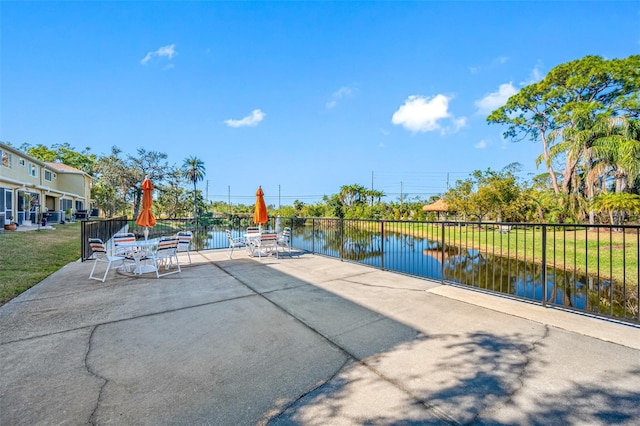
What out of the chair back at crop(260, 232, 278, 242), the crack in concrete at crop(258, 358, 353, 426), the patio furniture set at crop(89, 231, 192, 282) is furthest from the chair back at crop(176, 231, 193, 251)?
the crack in concrete at crop(258, 358, 353, 426)

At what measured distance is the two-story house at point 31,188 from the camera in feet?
48.5

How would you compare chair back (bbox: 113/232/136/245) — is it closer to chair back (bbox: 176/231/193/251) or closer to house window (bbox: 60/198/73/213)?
chair back (bbox: 176/231/193/251)

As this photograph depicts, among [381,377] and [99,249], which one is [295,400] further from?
[99,249]

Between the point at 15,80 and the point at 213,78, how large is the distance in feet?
37.4

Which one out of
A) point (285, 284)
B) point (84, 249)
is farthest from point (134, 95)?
point (285, 284)

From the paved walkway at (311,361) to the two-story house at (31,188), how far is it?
1645cm

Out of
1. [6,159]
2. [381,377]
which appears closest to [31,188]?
[6,159]

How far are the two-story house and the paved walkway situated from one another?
16455mm

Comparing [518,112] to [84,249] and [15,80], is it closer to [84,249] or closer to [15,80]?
[84,249]

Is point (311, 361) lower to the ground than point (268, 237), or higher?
lower

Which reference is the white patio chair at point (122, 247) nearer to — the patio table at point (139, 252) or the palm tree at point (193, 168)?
the patio table at point (139, 252)

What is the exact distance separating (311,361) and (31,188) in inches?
963

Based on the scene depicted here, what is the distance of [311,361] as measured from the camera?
226cm

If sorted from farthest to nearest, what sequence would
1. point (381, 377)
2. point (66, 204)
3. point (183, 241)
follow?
point (66, 204)
point (183, 241)
point (381, 377)
